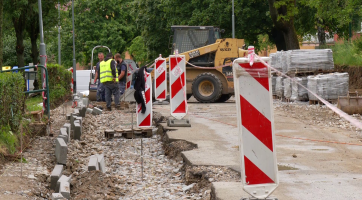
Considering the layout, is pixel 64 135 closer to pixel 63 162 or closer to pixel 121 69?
pixel 63 162

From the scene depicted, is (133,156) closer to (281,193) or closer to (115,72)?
(281,193)

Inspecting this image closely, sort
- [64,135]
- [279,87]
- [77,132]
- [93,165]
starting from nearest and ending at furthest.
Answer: [93,165] < [64,135] < [77,132] < [279,87]

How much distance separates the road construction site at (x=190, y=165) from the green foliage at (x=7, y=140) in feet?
0.91

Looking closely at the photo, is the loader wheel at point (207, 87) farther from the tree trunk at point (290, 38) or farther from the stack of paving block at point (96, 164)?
the stack of paving block at point (96, 164)

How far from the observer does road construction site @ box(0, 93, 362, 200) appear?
6406 millimetres

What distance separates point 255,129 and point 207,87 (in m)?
16.7

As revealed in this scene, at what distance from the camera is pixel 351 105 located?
609 inches

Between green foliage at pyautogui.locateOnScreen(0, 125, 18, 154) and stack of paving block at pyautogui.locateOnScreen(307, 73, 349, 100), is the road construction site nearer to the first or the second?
green foliage at pyautogui.locateOnScreen(0, 125, 18, 154)

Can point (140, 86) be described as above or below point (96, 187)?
above

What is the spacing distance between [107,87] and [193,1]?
23.9 m

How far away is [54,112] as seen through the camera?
17.0m

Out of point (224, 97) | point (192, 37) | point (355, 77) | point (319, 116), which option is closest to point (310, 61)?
point (224, 97)

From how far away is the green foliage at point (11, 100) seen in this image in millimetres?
8906

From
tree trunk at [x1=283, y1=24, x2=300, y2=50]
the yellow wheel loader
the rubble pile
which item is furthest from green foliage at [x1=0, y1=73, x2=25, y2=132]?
tree trunk at [x1=283, y1=24, x2=300, y2=50]
